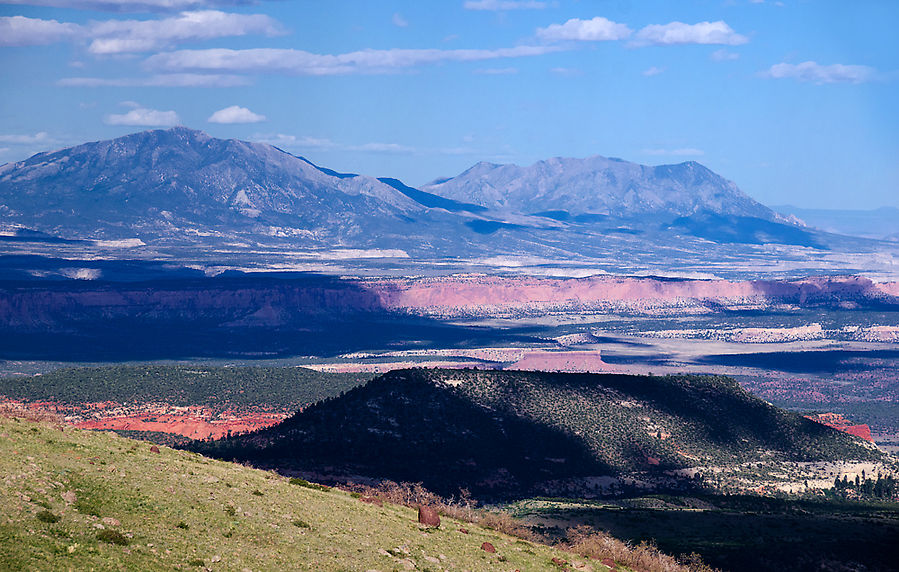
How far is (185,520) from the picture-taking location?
107 ft

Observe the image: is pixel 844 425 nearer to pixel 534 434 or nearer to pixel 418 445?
pixel 534 434

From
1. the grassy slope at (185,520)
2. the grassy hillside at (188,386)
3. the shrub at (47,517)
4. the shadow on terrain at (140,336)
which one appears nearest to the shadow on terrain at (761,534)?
the grassy slope at (185,520)

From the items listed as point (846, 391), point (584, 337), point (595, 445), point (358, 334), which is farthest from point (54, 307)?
point (595, 445)

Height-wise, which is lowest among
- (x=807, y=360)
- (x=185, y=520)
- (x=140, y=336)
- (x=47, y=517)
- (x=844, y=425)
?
(x=844, y=425)

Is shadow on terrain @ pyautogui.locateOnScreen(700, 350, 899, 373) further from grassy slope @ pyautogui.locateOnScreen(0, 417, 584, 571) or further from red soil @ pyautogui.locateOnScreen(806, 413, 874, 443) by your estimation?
grassy slope @ pyautogui.locateOnScreen(0, 417, 584, 571)

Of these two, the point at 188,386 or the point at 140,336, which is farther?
the point at 140,336

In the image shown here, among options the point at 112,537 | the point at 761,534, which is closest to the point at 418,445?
the point at 761,534

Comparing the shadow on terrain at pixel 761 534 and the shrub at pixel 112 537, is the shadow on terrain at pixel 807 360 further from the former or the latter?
the shrub at pixel 112 537

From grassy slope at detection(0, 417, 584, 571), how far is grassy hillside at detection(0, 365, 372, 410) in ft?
246

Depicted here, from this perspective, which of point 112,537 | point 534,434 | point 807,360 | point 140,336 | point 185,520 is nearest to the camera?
point 112,537

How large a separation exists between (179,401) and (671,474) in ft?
175

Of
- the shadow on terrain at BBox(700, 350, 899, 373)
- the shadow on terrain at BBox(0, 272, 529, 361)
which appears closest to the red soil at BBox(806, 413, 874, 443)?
the shadow on terrain at BBox(700, 350, 899, 373)

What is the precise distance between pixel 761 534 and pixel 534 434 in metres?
31.9

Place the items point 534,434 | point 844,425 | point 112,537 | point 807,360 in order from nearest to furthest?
1. point 112,537
2. point 534,434
3. point 844,425
4. point 807,360
